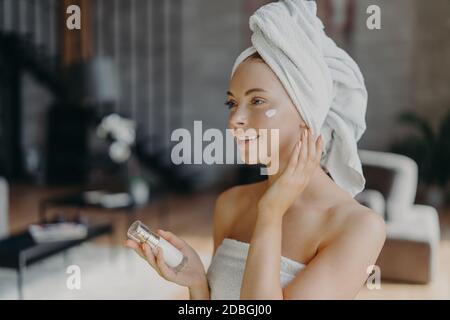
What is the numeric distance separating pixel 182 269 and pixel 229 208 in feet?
0.47

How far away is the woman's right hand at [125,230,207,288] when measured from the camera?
3.04 feet

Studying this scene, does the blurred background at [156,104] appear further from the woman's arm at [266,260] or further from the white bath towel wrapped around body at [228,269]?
the woman's arm at [266,260]

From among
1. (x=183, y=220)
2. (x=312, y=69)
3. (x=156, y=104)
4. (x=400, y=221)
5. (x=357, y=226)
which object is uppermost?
(x=312, y=69)

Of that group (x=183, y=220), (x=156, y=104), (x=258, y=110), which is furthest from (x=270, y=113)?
(x=156, y=104)

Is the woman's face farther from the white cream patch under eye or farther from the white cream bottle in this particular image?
the white cream bottle

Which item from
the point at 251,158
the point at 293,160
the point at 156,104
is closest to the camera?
the point at 293,160

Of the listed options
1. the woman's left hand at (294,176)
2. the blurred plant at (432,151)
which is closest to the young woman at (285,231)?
the woman's left hand at (294,176)

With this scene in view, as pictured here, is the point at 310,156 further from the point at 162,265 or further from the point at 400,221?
the point at 400,221

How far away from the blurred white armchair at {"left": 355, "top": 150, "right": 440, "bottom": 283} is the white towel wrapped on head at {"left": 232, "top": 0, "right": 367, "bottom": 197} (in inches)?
125

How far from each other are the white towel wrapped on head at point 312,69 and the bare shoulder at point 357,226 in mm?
122

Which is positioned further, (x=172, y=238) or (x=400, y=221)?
(x=400, y=221)

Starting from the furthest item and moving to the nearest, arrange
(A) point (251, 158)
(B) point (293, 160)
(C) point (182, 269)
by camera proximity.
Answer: (C) point (182, 269) < (A) point (251, 158) < (B) point (293, 160)

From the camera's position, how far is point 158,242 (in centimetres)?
92
